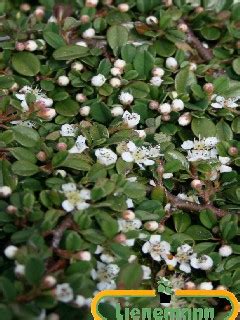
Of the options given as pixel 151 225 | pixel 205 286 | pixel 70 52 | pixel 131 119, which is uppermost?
pixel 70 52

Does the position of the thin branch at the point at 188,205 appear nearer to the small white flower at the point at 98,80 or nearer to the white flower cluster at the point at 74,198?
the white flower cluster at the point at 74,198

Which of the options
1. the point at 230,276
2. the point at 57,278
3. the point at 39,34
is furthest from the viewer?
the point at 39,34

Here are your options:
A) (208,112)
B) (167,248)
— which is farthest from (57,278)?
(208,112)

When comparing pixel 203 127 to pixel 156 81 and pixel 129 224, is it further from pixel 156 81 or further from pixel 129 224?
pixel 129 224

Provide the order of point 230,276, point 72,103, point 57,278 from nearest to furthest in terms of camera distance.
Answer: point 57,278 < point 230,276 < point 72,103

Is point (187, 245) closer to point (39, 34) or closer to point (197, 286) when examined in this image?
point (197, 286)

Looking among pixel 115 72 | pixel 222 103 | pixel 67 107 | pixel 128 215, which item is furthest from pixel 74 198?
pixel 222 103
